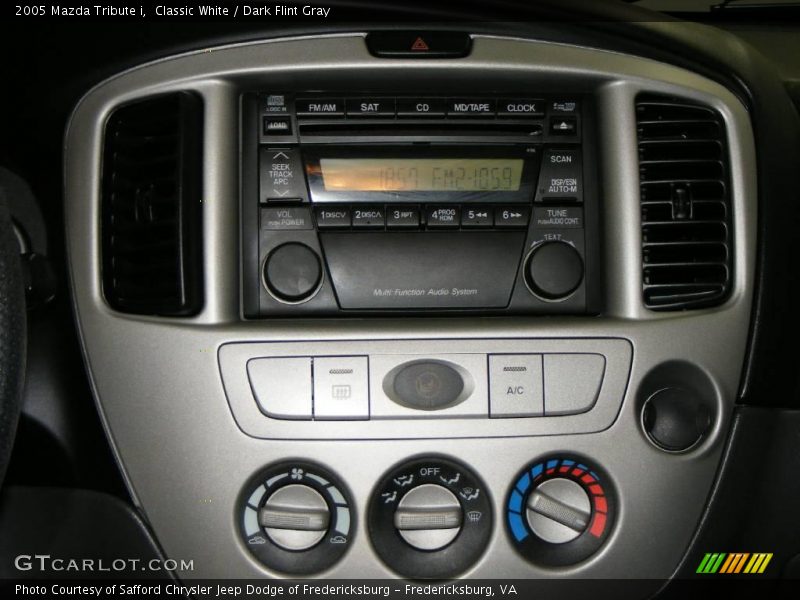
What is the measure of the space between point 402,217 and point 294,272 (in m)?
0.16

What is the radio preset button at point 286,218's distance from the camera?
1106 millimetres

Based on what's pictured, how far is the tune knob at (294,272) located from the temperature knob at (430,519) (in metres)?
0.27

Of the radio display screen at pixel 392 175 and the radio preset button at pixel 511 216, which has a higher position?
the radio display screen at pixel 392 175

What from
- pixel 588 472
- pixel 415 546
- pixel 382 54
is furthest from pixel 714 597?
pixel 382 54

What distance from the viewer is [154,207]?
110cm

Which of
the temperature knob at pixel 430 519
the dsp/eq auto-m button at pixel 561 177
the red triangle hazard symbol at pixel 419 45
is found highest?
the red triangle hazard symbol at pixel 419 45

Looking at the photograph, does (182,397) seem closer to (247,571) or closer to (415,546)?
(247,571)

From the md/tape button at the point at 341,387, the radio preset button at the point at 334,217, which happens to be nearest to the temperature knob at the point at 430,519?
the md/tape button at the point at 341,387

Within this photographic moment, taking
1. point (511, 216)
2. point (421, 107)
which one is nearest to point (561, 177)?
point (511, 216)

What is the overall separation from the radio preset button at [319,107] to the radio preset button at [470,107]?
0.14m

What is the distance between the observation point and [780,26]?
4.76 ft

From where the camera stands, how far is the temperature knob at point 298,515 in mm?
1092

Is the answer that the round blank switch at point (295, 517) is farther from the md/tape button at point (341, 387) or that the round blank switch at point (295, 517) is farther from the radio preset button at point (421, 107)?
the radio preset button at point (421, 107)

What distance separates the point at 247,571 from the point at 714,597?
2.15 ft
